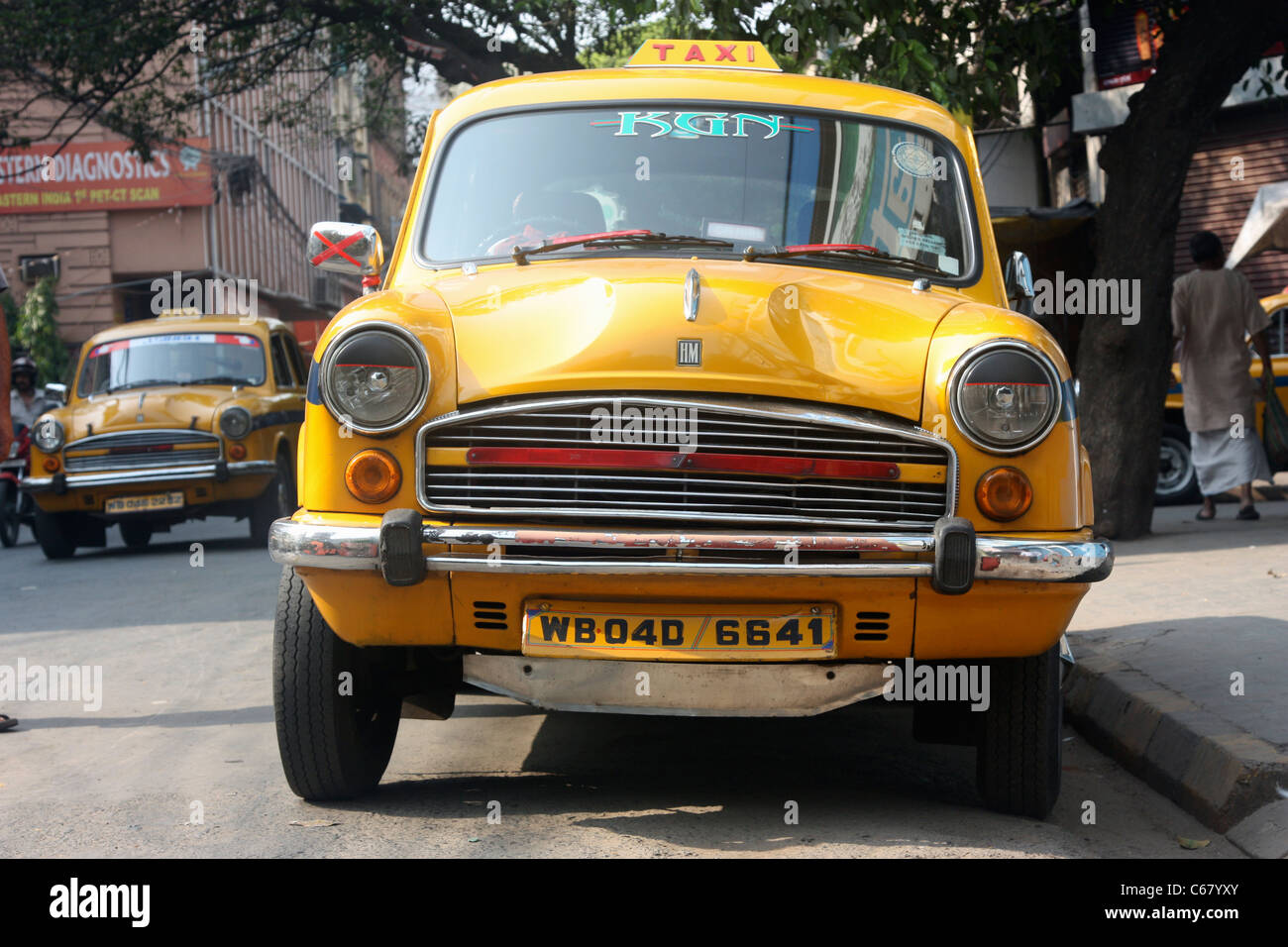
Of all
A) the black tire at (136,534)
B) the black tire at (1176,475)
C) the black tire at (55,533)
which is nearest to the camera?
the black tire at (55,533)

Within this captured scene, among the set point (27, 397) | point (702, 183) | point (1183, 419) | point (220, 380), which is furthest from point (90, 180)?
point (702, 183)

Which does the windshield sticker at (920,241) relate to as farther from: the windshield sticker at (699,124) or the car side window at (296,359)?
the car side window at (296,359)

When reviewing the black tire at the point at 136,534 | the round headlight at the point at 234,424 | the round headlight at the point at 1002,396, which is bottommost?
the black tire at the point at 136,534

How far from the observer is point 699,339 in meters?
3.99

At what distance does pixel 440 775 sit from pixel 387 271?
1.59 m

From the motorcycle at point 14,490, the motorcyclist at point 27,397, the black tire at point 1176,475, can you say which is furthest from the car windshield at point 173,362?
the black tire at point 1176,475

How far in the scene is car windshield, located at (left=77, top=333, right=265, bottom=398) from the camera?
1462 centimetres

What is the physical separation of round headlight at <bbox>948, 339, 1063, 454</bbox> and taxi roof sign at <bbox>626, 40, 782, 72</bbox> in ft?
7.31

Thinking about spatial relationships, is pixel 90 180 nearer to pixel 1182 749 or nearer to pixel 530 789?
pixel 530 789

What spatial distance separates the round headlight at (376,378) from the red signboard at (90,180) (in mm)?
31944

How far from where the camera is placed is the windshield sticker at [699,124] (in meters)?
5.21

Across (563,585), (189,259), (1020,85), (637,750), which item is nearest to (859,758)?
(637,750)
